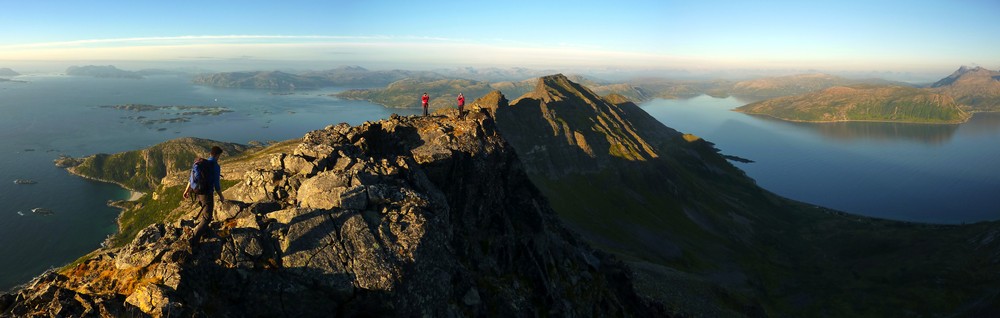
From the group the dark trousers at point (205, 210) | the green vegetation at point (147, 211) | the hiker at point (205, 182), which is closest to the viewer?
the dark trousers at point (205, 210)

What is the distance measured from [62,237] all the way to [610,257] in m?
197

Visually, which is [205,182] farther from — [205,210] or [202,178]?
[205,210]

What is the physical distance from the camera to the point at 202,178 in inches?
919

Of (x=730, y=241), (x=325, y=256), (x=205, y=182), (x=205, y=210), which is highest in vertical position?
(x=205, y=182)

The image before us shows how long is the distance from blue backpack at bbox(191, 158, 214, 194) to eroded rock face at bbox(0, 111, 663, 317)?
1959 millimetres

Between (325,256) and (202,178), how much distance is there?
7.75 meters

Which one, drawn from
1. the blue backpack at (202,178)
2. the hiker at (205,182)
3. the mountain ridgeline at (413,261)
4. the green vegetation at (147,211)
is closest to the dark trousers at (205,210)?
the hiker at (205,182)

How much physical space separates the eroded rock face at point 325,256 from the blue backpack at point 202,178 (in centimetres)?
196

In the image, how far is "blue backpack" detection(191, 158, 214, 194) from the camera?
75.5 ft

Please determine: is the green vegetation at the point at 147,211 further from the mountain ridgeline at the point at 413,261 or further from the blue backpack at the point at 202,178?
the blue backpack at the point at 202,178

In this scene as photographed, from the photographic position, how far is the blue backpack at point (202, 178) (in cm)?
2300

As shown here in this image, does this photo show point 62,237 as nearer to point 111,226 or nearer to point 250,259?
point 111,226

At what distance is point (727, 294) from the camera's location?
3735 inches

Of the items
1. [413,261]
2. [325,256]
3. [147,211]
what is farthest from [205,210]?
[147,211]
